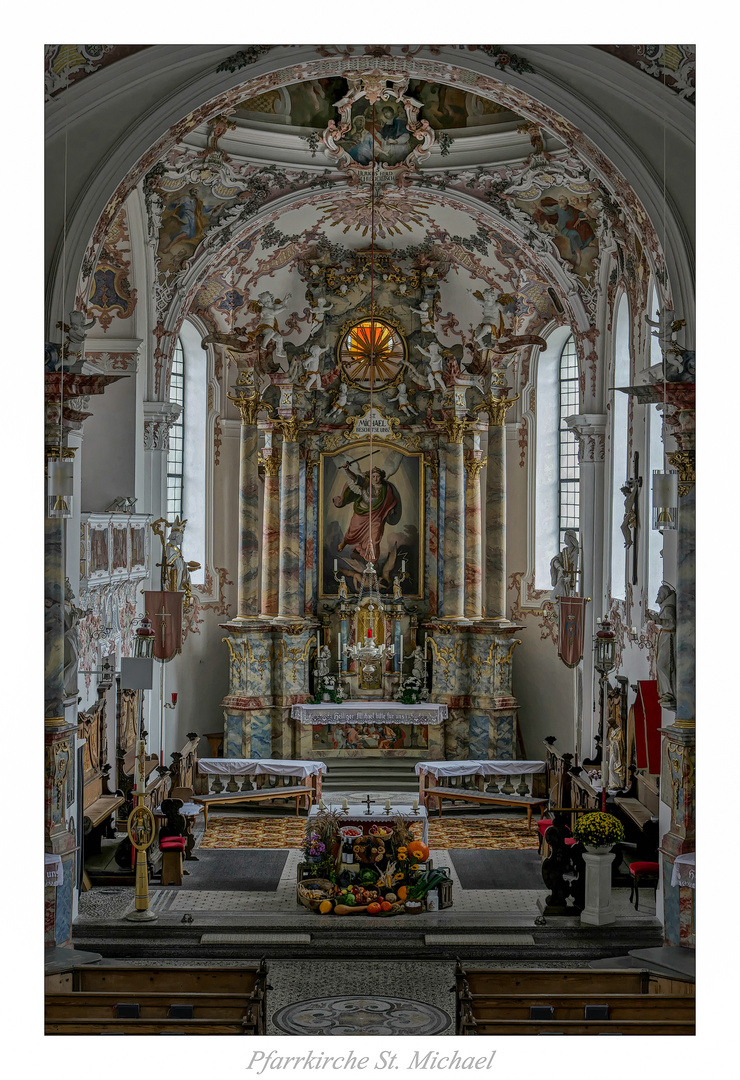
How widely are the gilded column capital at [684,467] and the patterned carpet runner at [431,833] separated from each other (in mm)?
7733

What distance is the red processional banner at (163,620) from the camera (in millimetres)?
18109

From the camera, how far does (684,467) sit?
486 inches

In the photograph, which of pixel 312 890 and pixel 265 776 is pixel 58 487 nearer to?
pixel 312 890

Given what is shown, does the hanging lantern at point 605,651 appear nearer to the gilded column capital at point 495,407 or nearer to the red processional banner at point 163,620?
the gilded column capital at point 495,407

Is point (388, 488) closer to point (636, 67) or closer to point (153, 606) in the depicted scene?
point (153, 606)

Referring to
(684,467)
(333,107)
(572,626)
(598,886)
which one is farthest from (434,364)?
(598,886)

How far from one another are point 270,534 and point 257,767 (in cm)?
454

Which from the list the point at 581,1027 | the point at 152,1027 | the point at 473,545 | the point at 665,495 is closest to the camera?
the point at 152,1027

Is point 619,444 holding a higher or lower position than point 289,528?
higher

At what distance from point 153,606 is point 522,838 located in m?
6.75

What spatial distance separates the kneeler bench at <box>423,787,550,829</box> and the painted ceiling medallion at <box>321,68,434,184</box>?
9.81 m

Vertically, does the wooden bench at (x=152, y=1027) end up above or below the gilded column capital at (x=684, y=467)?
below

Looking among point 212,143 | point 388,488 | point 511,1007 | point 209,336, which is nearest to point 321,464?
point 388,488

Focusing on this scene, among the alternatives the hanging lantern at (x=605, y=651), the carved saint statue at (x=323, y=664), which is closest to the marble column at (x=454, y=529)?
the carved saint statue at (x=323, y=664)
